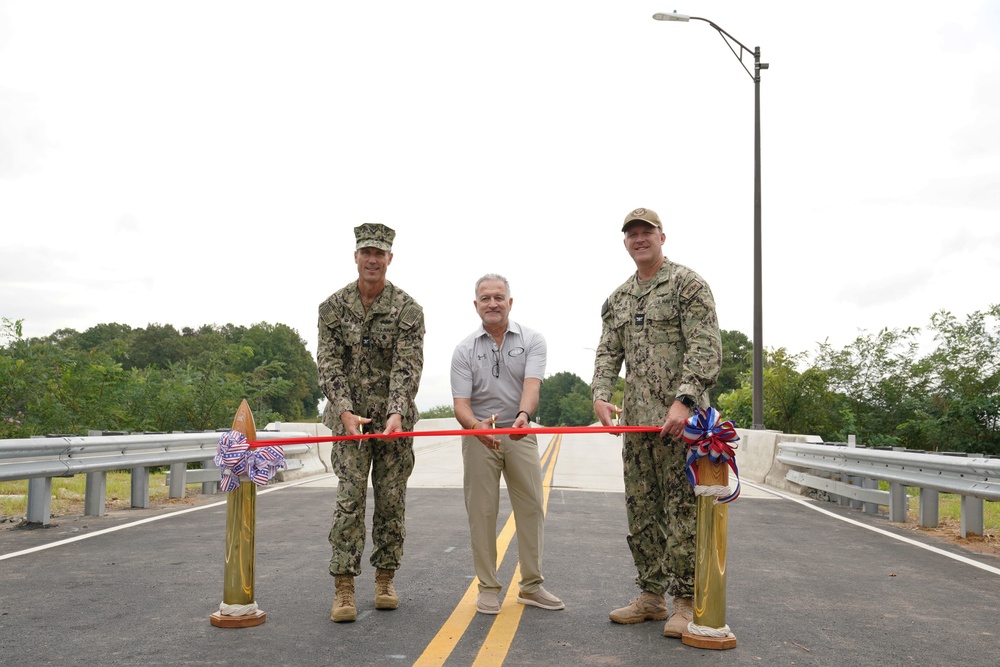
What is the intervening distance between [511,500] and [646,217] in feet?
6.36

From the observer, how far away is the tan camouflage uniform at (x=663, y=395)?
5188 mm

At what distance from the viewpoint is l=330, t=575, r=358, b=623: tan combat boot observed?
5180 millimetres

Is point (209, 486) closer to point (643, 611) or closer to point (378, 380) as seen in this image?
point (378, 380)

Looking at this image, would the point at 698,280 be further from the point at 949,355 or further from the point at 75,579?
the point at 949,355

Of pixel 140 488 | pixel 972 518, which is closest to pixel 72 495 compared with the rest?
pixel 140 488

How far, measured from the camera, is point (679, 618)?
5.10 m

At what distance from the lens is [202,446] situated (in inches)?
492

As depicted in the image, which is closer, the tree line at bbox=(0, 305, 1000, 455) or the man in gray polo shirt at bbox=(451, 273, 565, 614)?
the man in gray polo shirt at bbox=(451, 273, 565, 614)

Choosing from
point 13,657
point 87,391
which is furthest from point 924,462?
point 87,391

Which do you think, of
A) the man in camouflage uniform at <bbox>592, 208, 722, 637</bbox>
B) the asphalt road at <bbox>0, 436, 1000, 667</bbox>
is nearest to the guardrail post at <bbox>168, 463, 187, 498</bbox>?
the asphalt road at <bbox>0, 436, 1000, 667</bbox>

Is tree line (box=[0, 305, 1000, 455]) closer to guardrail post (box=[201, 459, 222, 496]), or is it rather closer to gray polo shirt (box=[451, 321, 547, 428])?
guardrail post (box=[201, 459, 222, 496])

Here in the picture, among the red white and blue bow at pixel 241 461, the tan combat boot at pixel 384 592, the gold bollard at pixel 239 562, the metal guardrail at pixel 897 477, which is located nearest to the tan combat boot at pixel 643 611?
the tan combat boot at pixel 384 592

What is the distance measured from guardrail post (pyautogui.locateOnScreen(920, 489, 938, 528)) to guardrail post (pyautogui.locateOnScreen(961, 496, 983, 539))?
804 millimetres

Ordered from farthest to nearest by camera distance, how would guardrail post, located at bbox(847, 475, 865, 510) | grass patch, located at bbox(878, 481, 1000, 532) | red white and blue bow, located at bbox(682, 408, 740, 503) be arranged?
guardrail post, located at bbox(847, 475, 865, 510), grass patch, located at bbox(878, 481, 1000, 532), red white and blue bow, located at bbox(682, 408, 740, 503)
